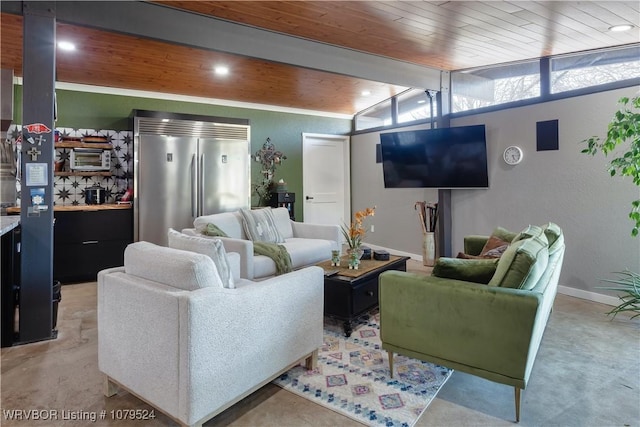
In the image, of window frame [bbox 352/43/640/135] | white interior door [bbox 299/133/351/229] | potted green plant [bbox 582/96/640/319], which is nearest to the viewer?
potted green plant [bbox 582/96/640/319]

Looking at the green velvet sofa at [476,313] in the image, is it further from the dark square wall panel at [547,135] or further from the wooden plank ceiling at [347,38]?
the dark square wall panel at [547,135]

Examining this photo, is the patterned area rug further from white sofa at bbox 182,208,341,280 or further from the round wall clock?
the round wall clock

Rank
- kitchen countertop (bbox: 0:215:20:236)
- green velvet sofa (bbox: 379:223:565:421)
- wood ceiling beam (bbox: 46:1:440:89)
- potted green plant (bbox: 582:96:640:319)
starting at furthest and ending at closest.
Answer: wood ceiling beam (bbox: 46:1:440:89)
potted green plant (bbox: 582:96:640:319)
kitchen countertop (bbox: 0:215:20:236)
green velvet sofa (bbox: 379:223:565:421)

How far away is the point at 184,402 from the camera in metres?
1.60

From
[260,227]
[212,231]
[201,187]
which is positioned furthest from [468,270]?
[201,187]

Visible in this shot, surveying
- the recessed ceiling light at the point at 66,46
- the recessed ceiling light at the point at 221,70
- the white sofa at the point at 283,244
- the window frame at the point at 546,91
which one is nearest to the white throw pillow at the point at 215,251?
the white sofa at the point at 283,244

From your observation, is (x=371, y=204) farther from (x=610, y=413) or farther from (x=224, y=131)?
(x=610, y=413)

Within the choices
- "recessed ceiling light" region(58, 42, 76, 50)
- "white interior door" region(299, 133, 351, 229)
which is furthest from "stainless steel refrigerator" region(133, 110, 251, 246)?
"white interior door" region(299, 133, 351, 229)

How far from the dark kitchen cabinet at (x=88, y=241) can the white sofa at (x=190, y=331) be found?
9.04 ft

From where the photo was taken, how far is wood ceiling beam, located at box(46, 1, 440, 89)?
9.70 feet

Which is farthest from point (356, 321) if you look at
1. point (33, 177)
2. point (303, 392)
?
point (33, 177)

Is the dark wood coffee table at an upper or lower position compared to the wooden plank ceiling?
lower

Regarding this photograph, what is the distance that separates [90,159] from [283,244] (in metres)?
2.74

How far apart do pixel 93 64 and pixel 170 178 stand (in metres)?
1.48
